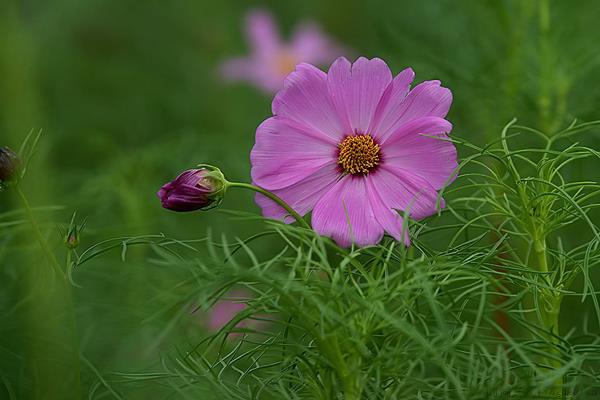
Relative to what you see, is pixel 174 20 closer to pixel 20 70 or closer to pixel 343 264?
pixel 20 70

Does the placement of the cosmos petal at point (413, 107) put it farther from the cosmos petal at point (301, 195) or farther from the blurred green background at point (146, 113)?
the blurred green background at point (146, 113)

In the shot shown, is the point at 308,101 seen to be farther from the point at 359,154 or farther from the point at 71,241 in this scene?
the point at 71,241

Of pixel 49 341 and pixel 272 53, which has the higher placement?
pixel 272 53

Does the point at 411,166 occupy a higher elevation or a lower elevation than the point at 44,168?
higher

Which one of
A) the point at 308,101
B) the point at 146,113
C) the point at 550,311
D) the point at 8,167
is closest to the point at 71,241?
the point at 8,167

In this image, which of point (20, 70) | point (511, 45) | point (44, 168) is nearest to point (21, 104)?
point (20, 70)

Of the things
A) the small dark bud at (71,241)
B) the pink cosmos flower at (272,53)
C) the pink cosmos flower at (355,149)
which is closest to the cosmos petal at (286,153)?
the pink cosmos flower at (355,149)
